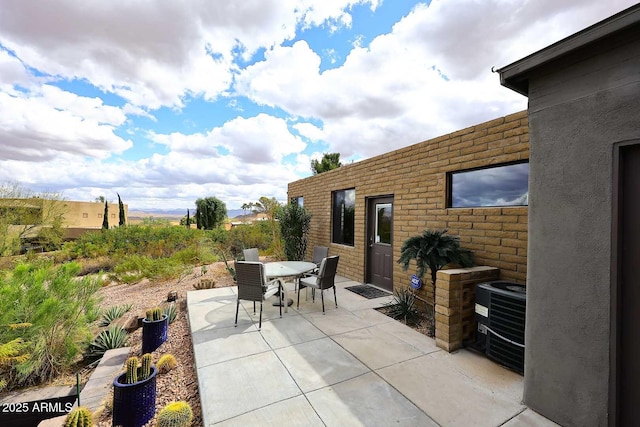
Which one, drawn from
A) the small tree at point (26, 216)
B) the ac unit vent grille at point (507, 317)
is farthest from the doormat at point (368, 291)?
the small tree at point (26, 216)

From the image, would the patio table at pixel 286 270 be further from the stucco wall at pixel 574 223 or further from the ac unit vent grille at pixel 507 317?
the stucco wall at pixel 574 223

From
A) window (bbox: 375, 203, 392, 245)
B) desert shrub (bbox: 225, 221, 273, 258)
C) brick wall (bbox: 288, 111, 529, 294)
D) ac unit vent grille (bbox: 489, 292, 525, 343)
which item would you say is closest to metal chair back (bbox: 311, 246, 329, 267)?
brick wall (bbox: 288, 111, 529, 294)

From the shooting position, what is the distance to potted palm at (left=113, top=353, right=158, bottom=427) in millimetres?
1986

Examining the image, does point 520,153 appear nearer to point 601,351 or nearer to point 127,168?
point 601,351

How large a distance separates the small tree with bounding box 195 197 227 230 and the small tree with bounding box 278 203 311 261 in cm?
1465

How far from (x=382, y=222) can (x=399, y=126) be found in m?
12.0

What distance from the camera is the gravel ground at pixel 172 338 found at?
7.80 ft

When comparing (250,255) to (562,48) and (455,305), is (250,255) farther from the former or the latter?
(562,48)

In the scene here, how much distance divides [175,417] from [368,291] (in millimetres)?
4344

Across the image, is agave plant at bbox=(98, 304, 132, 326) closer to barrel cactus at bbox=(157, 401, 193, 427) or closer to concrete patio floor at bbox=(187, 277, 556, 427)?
concrete patio floor at bbox=(187, 277, 556, 427)

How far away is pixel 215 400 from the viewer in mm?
2236

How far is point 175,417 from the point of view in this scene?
1935 millimetres

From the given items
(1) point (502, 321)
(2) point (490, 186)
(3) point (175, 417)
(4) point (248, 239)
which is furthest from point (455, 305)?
(4) point (248, 239)

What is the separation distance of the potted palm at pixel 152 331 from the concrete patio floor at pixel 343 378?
0.43 metres
